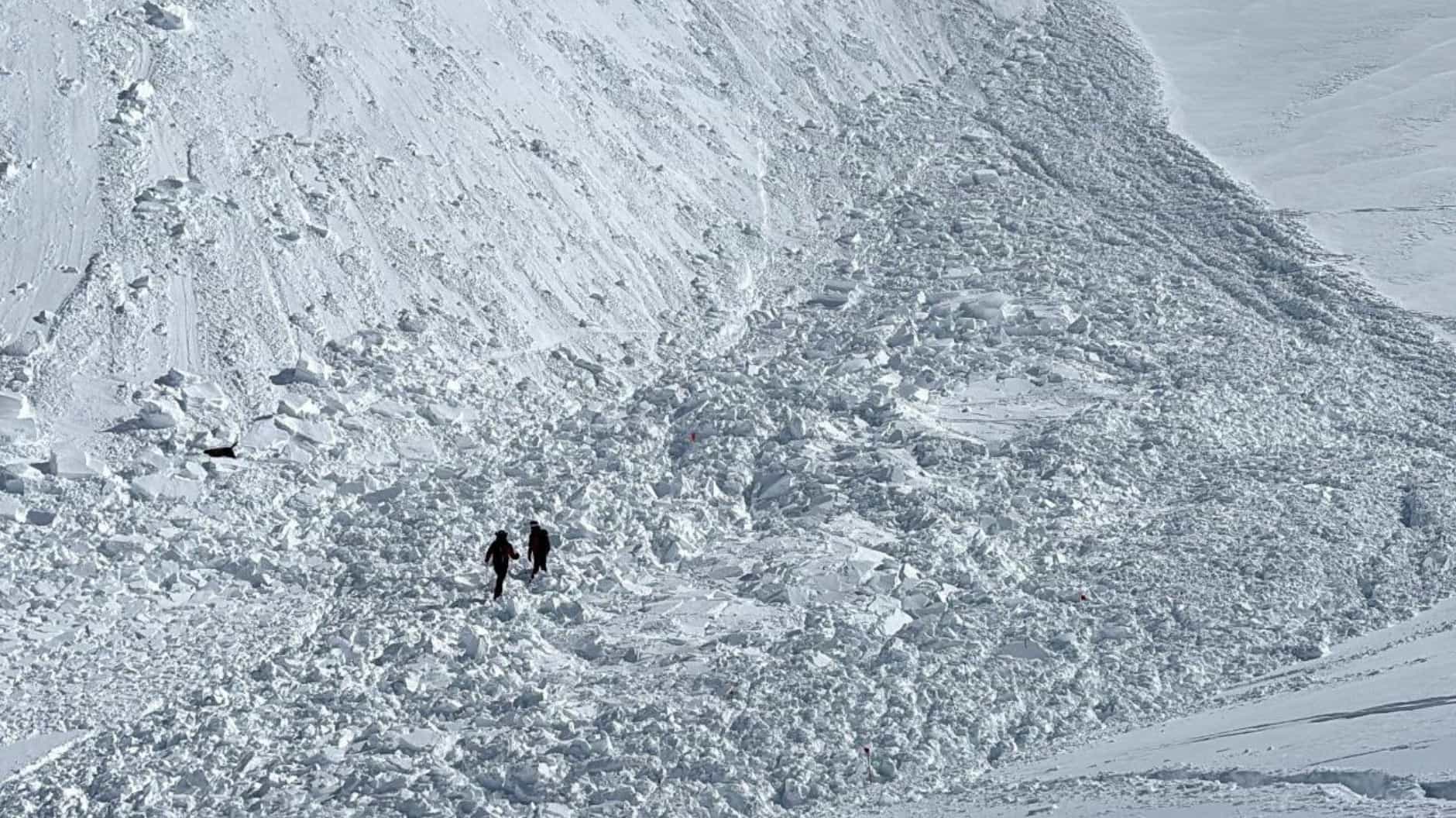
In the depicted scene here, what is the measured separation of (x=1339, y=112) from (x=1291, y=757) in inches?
815

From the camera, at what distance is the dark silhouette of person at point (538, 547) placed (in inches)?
600

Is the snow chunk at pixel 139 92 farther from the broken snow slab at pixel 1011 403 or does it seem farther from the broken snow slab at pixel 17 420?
the broken snow slab at pixel 1011 403

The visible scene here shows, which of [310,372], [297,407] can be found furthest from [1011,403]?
[297,407]

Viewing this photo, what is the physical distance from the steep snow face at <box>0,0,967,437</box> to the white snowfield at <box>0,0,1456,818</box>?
0.07 m

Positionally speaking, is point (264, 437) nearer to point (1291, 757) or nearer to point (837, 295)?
point (837, 295)

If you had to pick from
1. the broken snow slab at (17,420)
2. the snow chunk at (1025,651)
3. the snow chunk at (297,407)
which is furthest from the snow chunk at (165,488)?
the snow chunk at (1025,651)

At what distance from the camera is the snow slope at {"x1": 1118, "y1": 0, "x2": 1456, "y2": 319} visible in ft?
78.9

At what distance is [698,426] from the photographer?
18.6 metres

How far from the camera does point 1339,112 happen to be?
1129 inches

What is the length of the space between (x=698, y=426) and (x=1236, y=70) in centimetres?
1745

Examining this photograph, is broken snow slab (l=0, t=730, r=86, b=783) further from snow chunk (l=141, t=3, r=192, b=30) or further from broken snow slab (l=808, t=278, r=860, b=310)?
broken snow slab (l=808, t=278, r=860, b=310)

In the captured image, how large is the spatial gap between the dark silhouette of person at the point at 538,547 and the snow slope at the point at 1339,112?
43.5 ft

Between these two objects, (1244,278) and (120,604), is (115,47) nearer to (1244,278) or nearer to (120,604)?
(120,604)

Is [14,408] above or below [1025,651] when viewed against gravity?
below
